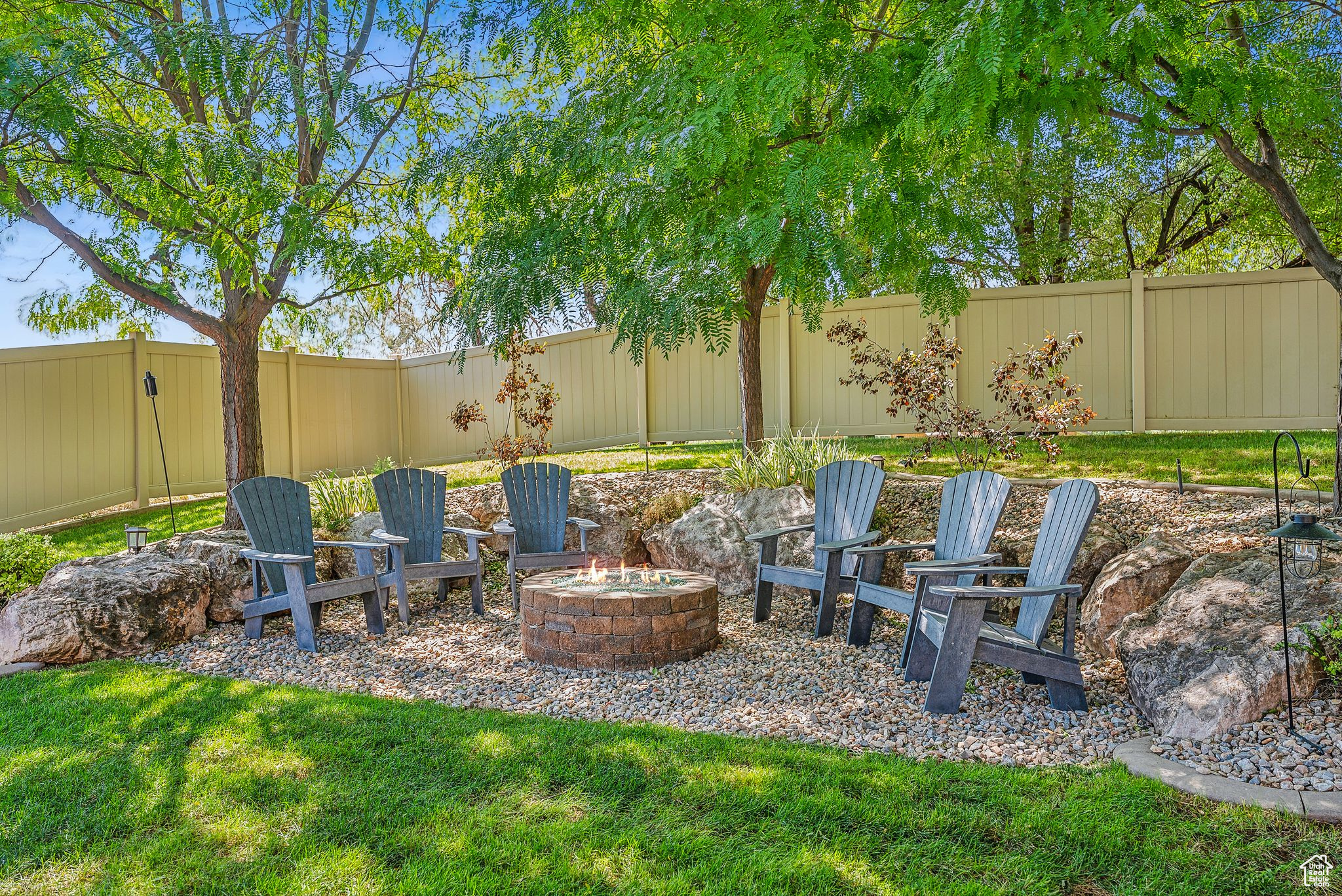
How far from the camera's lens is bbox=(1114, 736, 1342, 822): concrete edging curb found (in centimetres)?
200

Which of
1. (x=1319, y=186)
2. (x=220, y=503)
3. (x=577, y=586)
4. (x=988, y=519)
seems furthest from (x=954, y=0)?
(x=220, y=503)

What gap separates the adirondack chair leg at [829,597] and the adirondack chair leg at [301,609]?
2.40 metres

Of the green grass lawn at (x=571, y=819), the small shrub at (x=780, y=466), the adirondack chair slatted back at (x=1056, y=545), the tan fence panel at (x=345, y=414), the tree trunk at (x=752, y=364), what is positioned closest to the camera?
the green grass lawn at (x=571, y=819)

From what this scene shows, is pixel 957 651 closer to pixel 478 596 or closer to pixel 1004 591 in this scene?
pixel 1004 591

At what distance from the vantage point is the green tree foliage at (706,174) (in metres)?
2.94

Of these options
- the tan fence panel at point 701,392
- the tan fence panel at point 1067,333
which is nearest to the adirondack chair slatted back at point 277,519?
the tan fence panel at point 701,392

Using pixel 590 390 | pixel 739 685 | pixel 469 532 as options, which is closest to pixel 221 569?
pixel 469 532

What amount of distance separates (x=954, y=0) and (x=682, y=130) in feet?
3.35

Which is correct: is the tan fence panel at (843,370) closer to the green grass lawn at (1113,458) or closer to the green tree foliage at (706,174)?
the green grass lawn at (1113,458)

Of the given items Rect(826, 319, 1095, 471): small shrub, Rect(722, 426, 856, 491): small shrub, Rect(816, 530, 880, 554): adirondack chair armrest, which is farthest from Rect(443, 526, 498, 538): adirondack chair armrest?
Rect(826, 319, 1095, 471): small shrub

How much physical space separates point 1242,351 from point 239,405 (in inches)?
310

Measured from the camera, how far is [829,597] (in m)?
3.97

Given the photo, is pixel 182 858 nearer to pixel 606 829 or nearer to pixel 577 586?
pixel 606 829

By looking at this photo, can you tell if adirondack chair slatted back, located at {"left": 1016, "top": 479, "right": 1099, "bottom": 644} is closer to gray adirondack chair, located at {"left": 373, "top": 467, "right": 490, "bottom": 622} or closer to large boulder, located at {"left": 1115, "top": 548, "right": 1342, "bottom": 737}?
large boulder, located at {"left": 1115, "top": 548, "right": 1342, "bottom": 737}
